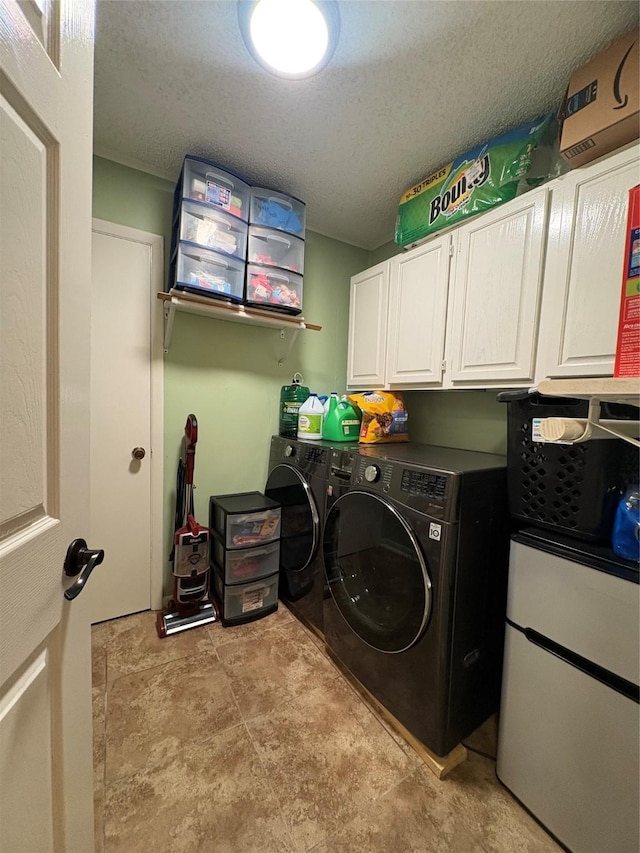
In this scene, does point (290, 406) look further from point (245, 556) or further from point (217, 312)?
point (245, 556)

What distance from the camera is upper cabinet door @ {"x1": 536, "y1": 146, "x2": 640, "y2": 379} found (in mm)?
1046

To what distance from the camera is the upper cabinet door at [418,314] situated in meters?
1.60

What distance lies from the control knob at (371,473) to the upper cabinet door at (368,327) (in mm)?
778

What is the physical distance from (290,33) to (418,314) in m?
1.13

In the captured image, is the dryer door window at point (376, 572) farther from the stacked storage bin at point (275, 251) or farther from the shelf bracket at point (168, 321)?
the shelf bracket at point (168, 321)

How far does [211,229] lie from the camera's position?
1620 mm

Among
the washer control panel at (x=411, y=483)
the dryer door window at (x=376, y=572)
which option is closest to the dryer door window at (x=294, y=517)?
the dryer door window at (x=376, y=572)

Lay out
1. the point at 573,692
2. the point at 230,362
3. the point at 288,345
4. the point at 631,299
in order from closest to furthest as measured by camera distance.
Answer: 1. the point at 631,299
2. the point at 573,692
3. the point at 230,362
4. the point at 288,345

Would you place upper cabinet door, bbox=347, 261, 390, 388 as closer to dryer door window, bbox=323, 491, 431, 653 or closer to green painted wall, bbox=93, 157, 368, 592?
green painted wall, bbox=93, 157, 368, 592

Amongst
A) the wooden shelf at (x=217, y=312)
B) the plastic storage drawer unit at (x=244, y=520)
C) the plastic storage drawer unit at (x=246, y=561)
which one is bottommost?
the plastic storage drawer unit at (x=246, y=561)

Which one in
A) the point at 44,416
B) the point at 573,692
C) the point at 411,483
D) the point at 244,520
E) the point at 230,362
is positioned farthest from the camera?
the point at 230,362

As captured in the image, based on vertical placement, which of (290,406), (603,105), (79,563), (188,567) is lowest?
(188,567)

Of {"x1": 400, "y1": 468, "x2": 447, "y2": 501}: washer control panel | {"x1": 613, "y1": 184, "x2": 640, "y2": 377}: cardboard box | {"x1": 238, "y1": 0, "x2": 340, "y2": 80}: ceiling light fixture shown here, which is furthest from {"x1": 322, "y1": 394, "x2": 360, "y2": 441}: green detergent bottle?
{"x1": 238, "y1": 0, "x2": 340, "y2": 80}: ceiling light fixture

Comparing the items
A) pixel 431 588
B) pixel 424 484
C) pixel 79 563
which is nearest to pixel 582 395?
pixel 424 484
